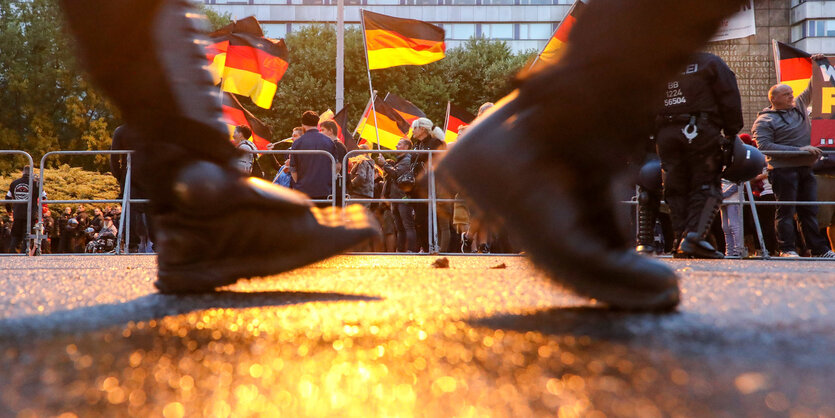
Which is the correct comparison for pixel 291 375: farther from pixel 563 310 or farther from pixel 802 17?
pixel 802 17

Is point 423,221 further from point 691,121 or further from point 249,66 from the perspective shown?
point 249,66

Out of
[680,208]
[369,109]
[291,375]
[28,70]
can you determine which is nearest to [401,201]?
[680,208]

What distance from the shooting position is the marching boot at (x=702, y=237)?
591cm

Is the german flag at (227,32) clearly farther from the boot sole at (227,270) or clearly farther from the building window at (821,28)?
the building window at (821,28)

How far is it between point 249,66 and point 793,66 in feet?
26.1

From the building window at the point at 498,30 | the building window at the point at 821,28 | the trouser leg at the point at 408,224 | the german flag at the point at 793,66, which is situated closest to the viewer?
the trouser leg at the point at 408,224

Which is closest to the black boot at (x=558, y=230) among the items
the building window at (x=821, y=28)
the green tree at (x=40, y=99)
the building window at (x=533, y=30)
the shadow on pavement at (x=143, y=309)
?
the shadow on pavement at (x=143, y=309)

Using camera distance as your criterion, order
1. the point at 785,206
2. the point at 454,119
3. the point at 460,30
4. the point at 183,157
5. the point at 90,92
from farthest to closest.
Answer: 1. the point at 460,30
2. the point at 90,92
3. the point at 454,119
4. the point at 785,206
5. the point at 183,157

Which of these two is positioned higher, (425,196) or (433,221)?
(425,196)

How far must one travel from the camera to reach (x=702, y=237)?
6.00m

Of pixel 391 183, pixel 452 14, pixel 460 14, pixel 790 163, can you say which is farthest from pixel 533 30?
pixel 790 163

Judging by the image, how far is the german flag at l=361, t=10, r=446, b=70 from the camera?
13328 mm

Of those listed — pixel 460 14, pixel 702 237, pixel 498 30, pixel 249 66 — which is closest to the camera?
pixel 702 237

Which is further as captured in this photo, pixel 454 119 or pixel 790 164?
pixel 454 119
